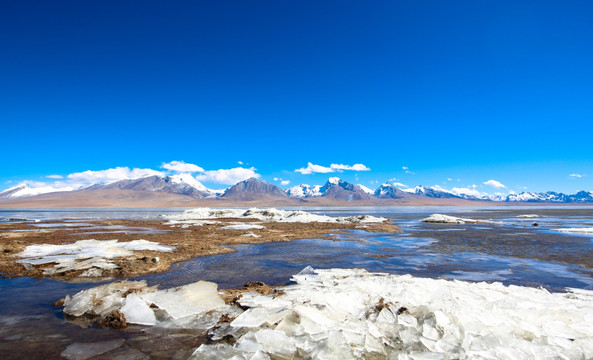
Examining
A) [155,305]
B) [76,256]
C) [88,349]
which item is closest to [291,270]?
[155,305]

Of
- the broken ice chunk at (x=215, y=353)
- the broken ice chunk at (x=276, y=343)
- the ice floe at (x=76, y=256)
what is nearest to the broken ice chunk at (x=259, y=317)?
the broken ice chunk at (x=276, y=343)

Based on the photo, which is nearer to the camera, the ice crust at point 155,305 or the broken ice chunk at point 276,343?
the broken ice chunk at point 276,343

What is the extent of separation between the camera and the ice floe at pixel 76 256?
1257 cm

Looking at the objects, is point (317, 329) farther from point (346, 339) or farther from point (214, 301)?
point (214, 301)

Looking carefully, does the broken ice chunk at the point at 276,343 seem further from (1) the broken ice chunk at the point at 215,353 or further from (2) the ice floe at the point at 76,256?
(2) the ice floe at the point at 76,256

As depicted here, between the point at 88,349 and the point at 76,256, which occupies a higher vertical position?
→ the point at 76,256

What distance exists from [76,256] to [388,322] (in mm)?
14014

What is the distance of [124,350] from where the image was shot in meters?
5.99

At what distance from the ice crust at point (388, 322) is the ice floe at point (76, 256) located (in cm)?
459

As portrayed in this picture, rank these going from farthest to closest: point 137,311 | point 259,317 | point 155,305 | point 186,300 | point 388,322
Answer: point 186,300 → point 155,305 → point 137,311 → point 259,317 → point 388,322

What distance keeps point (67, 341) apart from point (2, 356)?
94cm

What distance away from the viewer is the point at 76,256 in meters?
14.4

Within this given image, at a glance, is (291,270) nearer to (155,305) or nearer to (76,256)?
(155,305)

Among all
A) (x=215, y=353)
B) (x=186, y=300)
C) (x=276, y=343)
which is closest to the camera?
(x=215, y=353)
